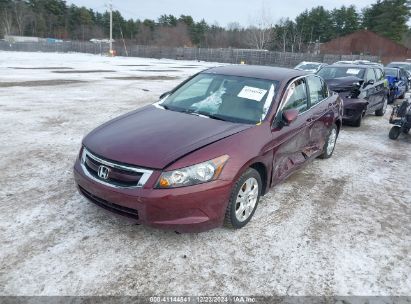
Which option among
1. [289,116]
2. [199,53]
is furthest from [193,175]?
[199,53]

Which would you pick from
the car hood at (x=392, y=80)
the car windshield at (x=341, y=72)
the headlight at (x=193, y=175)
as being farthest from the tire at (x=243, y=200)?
the car hood at (x=392, y=80)

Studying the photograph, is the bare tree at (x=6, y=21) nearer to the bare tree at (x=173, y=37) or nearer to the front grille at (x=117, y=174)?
the bare tree at (x=173, y=37)

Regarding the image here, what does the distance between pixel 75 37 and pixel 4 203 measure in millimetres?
114133

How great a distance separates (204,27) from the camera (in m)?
104

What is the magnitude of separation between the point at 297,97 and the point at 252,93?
0.78 metres

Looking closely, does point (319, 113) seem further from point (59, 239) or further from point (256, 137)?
point (59, 239)

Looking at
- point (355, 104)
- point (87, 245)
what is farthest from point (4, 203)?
point (355, 104)

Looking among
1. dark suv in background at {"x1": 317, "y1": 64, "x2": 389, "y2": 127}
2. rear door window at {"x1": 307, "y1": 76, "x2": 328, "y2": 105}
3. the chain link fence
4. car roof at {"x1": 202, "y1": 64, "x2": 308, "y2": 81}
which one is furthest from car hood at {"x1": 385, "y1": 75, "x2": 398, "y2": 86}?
the chain link fence

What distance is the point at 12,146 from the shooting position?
609 cm

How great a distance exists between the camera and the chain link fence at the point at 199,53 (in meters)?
40.1

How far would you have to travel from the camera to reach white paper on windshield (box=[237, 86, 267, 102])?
4.26 meters

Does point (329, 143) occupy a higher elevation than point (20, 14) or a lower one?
lower

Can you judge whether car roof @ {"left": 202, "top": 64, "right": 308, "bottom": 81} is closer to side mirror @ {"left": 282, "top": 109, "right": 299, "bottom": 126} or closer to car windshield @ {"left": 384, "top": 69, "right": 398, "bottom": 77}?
side mirror @ {"left": 282, "top": 109, "right": 299, "bottom": 126}

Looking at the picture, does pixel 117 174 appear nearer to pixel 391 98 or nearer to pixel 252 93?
pixel 252 93
